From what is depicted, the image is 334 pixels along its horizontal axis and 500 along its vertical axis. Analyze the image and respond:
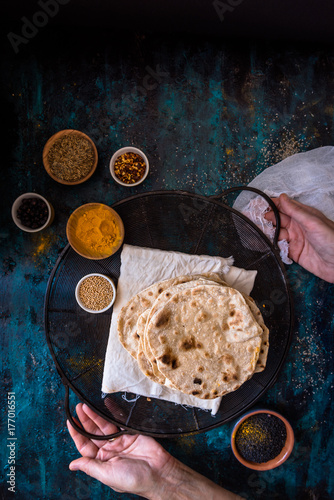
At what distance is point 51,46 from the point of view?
8.05ft

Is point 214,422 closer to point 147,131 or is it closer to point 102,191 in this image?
point 102,191

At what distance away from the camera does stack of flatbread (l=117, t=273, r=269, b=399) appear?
1.92 metres

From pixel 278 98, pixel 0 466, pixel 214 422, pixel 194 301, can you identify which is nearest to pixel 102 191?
pixel 194 301

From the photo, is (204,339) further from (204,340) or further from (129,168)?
(129,168)

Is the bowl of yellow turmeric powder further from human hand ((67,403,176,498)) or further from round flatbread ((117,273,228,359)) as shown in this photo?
human hand ((67,403,176,498))

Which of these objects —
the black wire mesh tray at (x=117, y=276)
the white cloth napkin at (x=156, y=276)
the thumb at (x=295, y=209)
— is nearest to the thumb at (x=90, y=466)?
the black wire mesh tray at (x=117, y=276)

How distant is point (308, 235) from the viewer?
2324 millimetres

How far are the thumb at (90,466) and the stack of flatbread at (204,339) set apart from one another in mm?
820

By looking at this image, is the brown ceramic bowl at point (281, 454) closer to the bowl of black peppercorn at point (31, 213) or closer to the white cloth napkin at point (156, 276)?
the white cloth napkin at point (156, 276)

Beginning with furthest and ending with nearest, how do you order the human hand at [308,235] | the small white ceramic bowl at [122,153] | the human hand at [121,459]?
the small white ceramic bowl at [122,153] → the human hand at [308,235] → the human hand at [121,459]

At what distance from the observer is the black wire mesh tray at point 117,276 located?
2369mm

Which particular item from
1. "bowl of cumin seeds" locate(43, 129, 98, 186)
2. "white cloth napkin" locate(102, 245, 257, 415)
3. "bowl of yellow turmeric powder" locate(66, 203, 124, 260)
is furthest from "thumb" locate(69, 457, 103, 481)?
"bowl of cumin seeds" locate(43, 129, 98, 186)

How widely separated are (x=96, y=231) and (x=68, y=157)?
1.86 feet

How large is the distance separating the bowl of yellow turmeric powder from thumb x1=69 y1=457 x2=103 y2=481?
4.44ft
